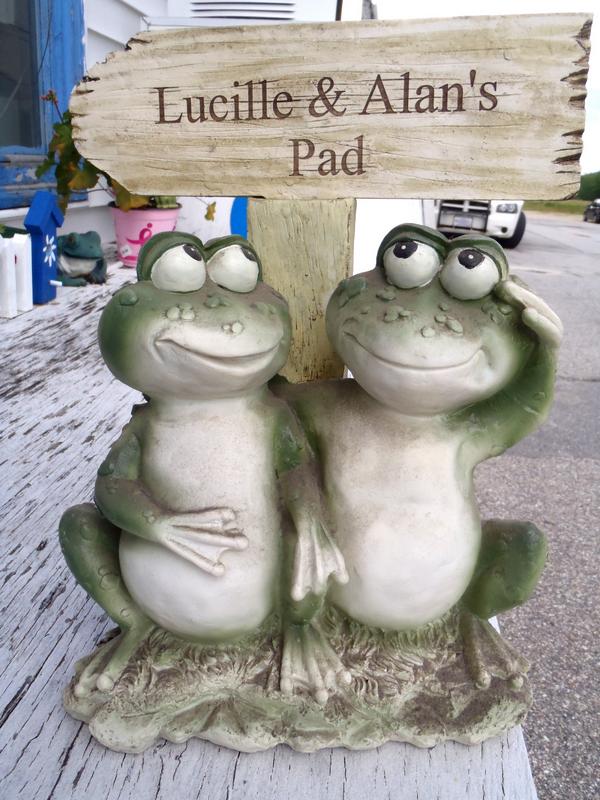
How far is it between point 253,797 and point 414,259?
608 millimetres

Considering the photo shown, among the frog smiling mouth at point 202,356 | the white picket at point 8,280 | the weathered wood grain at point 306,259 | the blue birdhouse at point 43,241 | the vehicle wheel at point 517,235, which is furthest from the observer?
the vehicle wheel at point 517,235

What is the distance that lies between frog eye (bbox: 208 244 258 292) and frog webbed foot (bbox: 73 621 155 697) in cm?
44

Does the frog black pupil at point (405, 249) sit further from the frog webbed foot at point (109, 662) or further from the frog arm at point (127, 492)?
the frog webbed foot at point (109, 662)

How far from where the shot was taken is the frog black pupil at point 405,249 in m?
0.81

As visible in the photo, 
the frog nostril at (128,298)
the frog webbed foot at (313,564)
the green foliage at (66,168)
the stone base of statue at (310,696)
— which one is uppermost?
the green foliage at (66,168)

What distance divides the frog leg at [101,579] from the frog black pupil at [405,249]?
483mm

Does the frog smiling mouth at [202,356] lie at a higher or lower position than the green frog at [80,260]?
higher

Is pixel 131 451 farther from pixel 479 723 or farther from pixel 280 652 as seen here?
pixel 479 723

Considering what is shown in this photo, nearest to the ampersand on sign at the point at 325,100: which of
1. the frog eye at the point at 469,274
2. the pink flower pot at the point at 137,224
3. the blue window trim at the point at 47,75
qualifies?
the frog eye at the point at 469,274

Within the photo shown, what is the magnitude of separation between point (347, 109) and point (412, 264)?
237 mm

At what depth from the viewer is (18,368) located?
2158 millimetres

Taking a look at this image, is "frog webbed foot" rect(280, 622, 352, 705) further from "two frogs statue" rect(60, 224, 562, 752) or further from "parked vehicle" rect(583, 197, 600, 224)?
"parked vehicle" rect(583, 197, 600, 224)

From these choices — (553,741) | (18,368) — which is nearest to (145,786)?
(553,741)

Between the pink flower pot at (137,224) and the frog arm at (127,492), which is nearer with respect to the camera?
the frog arm at (127,492)
